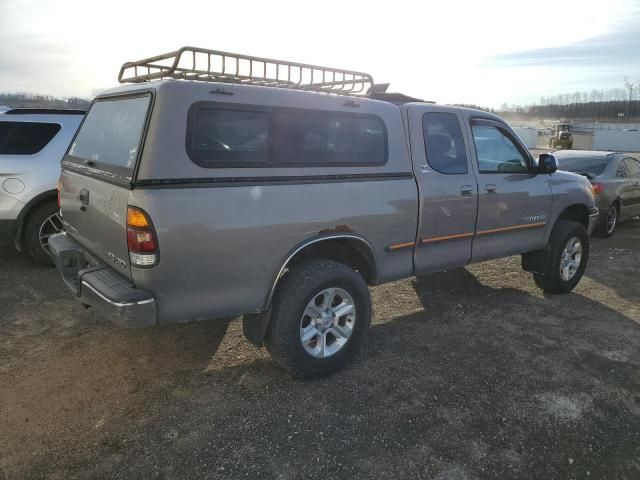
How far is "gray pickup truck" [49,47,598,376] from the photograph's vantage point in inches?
108

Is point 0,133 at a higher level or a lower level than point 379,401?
higher

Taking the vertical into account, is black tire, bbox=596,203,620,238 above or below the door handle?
below

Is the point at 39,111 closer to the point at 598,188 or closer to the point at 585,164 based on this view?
the point at 598,188

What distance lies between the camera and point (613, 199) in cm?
831

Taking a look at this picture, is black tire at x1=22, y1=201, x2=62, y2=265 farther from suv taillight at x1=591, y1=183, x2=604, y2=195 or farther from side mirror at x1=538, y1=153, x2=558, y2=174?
suv taillight at x1=591, y1=183, x2=604, y2=195

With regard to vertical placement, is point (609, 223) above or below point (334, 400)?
above

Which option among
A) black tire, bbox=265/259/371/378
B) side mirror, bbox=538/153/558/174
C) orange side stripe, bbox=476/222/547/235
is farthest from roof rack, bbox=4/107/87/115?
side mirror, bbox=538/153/558/174

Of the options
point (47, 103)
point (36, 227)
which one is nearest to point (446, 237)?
point (36, 227)

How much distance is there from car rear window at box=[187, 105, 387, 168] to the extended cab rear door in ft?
1.19

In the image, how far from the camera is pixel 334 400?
3242mm

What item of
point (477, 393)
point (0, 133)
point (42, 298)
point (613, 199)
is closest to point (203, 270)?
point (477, 393)

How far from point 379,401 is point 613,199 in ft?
23.5

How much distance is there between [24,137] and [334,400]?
16.2 feet

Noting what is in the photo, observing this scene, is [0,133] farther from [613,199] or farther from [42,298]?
[613,199]
